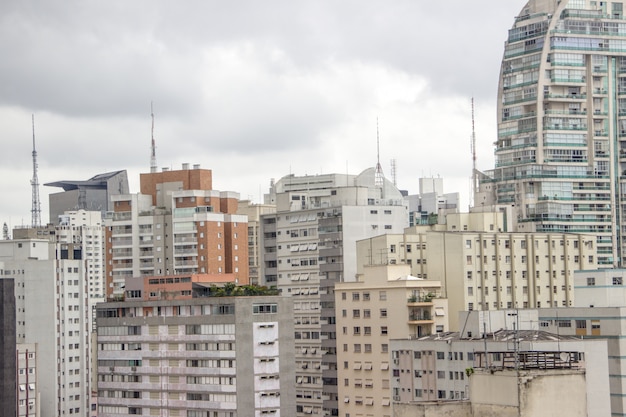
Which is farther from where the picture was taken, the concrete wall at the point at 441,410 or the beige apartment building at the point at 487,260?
the beige apartment building at the point at 487,260

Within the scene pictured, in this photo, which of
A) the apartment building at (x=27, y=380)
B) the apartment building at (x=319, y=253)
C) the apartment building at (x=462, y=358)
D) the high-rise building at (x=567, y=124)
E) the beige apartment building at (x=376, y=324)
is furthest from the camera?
the apartment building at (x=27, y=380)

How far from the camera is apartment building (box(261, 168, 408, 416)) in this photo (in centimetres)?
Result: 16325

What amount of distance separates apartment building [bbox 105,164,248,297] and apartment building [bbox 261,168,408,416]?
1645cm

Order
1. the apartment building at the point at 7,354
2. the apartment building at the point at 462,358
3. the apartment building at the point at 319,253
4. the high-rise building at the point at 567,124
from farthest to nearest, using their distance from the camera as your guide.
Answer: the high-rise building at the point at 567,124, the apartment building at the point at 7,354, the apartment building at the point at 319,253, the apartment building at the point at 462,358

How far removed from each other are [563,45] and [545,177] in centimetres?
1644

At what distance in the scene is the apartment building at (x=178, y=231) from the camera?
193 meters

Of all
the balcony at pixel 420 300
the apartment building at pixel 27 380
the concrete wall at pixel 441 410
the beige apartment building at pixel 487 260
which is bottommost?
the apartment building at pixel 27 380

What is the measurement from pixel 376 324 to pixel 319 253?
21.7 m

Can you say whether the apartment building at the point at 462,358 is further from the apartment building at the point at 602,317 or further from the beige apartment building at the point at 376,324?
the beige apartment building at the point at 376,324

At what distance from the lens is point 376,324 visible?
5871 inches

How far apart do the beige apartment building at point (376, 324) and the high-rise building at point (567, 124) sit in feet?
124

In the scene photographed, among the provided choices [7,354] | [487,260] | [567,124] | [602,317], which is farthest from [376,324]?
[7,354]

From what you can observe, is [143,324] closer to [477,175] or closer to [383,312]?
[383,312]

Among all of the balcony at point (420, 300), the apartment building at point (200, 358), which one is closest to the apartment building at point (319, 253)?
the apartment building at point (200, 358)
